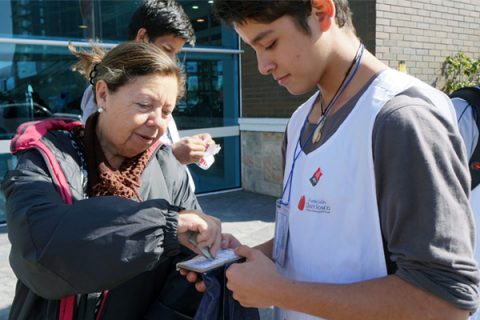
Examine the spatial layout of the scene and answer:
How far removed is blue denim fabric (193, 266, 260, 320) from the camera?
1354 millimetres

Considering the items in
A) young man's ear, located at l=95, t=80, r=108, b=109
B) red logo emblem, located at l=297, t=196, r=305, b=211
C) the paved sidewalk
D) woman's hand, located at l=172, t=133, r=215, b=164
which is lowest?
the paved sidewalk

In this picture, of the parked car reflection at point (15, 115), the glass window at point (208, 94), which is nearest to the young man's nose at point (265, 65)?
the parked car reflection at point (15, 115)

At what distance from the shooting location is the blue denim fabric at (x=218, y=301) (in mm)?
1354

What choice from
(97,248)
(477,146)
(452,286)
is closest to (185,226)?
(97,248)

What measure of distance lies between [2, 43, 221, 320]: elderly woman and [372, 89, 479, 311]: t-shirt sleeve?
61 centimetres

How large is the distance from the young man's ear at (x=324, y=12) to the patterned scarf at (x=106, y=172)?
821 mm

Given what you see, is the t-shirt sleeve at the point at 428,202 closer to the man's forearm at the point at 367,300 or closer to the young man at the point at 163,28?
the man's forearm at the point at 367,300

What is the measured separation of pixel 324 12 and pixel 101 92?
0.88m

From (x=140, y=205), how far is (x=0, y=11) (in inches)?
239

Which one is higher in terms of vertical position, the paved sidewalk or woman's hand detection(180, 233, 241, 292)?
Result: woman's hand detection(180, 233, 241, 292)

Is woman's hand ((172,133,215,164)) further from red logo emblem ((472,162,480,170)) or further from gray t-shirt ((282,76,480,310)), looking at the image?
gray t-shirt ((282,76,480,310))

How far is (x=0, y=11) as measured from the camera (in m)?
6.10

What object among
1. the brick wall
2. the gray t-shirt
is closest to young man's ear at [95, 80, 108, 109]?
the gray t-shirt

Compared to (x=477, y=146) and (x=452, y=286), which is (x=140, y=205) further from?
(x=477, y=146)
